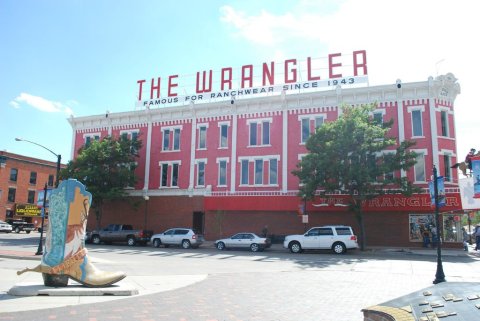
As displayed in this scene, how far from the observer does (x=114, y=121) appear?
39.9m

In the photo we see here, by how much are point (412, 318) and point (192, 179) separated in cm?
3299

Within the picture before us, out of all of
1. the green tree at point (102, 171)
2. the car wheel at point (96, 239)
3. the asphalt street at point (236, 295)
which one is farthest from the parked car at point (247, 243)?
the green tree at point (102, 171)

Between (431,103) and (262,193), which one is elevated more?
(431,103)

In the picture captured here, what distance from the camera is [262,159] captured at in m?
34.2

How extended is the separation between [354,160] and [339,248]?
19.4ft

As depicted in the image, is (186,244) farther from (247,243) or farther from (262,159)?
(262,159)

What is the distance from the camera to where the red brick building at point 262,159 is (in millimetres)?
29812

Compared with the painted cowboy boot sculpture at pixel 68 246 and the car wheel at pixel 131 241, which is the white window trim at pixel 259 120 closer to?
the car wheel at pixel 131 241

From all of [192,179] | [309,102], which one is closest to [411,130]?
[309,102]

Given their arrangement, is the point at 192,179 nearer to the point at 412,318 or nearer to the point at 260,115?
the point at 260,115

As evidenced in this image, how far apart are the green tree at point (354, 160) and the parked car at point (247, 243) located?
4336 mm

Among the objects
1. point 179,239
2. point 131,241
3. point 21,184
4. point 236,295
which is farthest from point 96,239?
point 21,184

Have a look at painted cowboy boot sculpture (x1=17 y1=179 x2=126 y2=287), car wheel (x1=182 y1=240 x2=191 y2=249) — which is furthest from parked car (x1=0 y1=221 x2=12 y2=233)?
painted cowboy boot sculpture (x1=17 y1=179 x2=126 y2=287)

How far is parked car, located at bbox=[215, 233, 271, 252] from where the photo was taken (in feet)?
88.8
